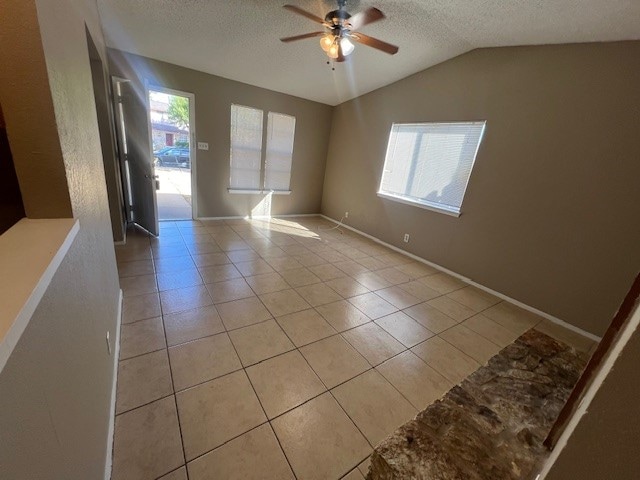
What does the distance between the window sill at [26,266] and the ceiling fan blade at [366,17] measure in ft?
7.87

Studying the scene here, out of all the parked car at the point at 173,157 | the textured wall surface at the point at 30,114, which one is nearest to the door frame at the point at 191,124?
the textured wall surface at the point at 30,114

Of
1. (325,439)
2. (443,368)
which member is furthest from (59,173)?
(443,368)

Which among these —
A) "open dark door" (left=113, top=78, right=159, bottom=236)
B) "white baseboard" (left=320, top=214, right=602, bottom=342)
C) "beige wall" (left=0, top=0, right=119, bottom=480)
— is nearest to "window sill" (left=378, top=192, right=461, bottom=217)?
"white baseboard" (left=320, top=214, right=602, bottom=342)

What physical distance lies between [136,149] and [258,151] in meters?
1.98

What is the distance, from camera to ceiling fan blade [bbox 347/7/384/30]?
2010 mm

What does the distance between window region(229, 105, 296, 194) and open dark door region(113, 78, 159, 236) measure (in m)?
1.44

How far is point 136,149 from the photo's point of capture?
360cm

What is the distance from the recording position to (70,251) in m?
0.90

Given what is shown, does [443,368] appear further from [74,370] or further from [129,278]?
[129,278]

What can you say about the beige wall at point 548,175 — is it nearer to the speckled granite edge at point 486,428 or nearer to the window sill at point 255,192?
the speckled granite edge at point 486,428

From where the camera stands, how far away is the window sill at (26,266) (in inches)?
18.8

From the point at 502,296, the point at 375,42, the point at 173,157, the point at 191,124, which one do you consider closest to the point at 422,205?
the point at 502,296

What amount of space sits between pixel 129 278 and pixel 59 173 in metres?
2.16

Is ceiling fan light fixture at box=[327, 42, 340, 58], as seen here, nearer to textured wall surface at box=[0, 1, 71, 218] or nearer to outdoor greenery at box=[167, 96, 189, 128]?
textured wall surface at box=[0, 1, 71, 218]
